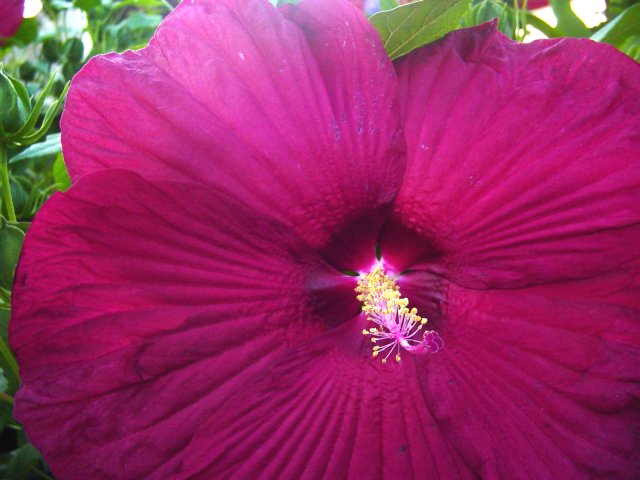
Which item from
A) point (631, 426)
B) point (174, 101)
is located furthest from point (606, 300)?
point (174, 101)

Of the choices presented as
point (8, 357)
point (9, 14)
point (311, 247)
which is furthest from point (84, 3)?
point (311, 247)

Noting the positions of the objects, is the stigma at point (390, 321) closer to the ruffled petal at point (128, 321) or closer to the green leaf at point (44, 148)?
the ruffled petal at point (128, 321)

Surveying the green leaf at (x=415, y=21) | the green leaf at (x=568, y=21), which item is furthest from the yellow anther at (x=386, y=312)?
the green leaf at (x=568, y=21)

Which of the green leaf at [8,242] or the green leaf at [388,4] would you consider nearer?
the green leaf at [8,242]

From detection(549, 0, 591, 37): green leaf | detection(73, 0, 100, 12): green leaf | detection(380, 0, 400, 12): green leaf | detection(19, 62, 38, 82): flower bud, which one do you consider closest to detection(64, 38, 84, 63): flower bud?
detection(73, 0, 100, 12): green leaf

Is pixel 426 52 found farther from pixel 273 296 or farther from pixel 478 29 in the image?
pixel 273 296

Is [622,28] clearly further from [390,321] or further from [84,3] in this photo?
[84,3]

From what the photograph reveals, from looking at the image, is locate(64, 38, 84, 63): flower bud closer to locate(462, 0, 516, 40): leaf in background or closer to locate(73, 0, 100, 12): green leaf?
locate(73, 0, 100, 12): green leaf
